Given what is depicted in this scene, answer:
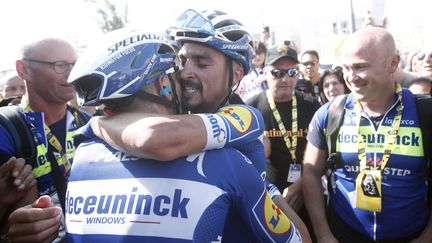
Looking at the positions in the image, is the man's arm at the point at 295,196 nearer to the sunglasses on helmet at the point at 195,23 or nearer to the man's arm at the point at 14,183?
the sunglasses on helmet at the point at 195,23

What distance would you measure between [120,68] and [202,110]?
760 millimetres

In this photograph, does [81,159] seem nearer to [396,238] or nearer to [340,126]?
[340,126]

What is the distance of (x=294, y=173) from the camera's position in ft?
13.9

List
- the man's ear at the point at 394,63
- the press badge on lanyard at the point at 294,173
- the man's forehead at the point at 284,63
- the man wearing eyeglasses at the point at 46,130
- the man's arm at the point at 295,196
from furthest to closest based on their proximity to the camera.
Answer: the man's forehead at the point at 284,63, the press badge on lanyard at the point at 294,173, the man's arm at the point at 295,196, the man's ear at the point at 394,63, the man wearing eyeglasses at the point at 46,130

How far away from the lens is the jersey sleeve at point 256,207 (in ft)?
5.23

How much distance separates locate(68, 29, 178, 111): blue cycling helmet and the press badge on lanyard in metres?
2.73

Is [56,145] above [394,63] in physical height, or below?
below

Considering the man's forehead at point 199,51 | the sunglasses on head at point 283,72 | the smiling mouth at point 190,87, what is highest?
the man's forehead at point 199,51

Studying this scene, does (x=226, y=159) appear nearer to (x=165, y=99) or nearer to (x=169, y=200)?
(x=169, y=200)

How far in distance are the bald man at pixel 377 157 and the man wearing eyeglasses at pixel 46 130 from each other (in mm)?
2046

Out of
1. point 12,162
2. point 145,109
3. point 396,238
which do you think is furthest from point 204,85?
point 396,238

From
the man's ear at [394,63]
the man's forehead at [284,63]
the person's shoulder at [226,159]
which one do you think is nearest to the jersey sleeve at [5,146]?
the person's shoulder at [226,159]

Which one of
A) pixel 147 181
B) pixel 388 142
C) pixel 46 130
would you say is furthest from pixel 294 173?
pixel 147 181

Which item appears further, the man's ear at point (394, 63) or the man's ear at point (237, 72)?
the man's ear at point (394, 63)
